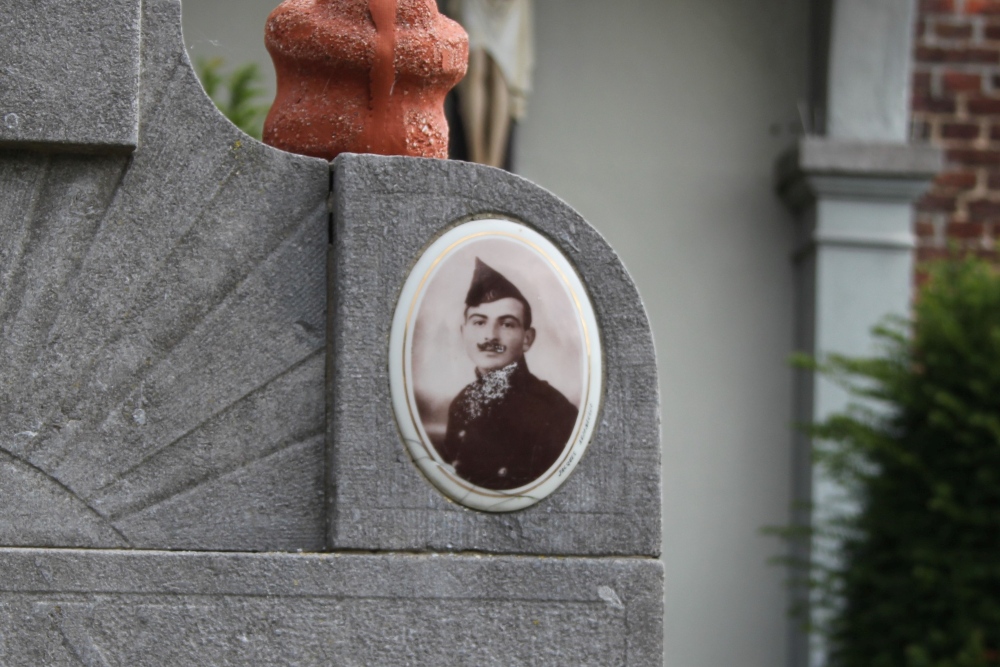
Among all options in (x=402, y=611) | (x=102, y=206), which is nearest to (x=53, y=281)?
(x=102, y=206)

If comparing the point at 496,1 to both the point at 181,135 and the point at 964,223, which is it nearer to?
the point at 964,223

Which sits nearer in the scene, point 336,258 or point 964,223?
point 336,258

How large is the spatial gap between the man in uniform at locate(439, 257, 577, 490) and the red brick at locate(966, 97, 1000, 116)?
4.10 meters

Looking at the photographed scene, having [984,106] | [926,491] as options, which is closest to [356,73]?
[926,491]

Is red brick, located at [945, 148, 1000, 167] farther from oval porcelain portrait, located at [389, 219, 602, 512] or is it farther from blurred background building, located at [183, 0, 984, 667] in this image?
oval porcelain portrait, located at [389, 219, 602, 512]

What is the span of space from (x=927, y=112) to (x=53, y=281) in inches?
171

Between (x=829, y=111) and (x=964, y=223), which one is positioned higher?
(x=829, y=111)

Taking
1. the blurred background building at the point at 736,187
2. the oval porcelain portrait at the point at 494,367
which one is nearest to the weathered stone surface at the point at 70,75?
the oval porcelain portrait at the point at 494,367

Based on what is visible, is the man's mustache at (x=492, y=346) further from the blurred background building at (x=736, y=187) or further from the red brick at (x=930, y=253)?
the red brick at (x=930, y=253)

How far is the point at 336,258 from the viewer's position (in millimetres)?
1831

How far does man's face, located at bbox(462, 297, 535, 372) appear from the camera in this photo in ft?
5.98

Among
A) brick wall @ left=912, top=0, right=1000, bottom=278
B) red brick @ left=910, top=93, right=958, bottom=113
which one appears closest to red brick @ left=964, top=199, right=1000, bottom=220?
brick wall @ left=912, top=0, right=1000, bottom=278

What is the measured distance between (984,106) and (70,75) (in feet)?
14.6

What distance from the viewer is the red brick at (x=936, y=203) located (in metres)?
5.35
